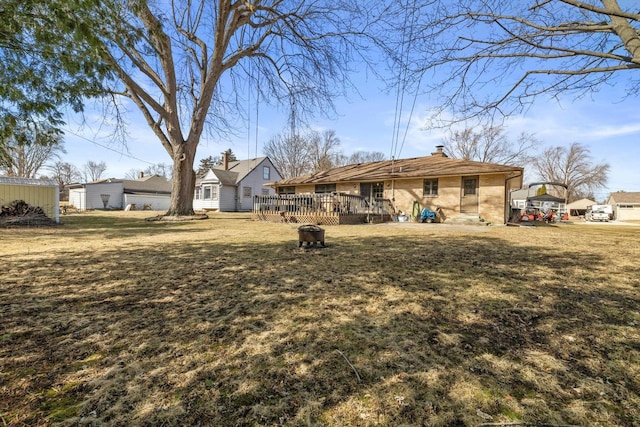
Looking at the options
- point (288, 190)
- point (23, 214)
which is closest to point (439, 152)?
point (288, 190)

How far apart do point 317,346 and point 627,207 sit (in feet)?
206

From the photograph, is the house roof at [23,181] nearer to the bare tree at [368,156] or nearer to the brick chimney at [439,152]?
the brick chimney at [439,152]

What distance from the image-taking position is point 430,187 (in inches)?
642

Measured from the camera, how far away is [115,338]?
219 cm

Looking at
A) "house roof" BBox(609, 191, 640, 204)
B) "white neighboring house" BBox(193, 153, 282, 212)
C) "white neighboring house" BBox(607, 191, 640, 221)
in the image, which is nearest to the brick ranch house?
"white neighboring house" BBox(193, 153, 282, 212)

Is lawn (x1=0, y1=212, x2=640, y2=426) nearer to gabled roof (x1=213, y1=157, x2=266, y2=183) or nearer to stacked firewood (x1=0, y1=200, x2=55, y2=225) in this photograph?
stacked firewood (x1=0, y1=200, x2=55, y2=225)

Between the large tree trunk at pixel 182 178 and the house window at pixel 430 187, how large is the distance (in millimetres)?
13313

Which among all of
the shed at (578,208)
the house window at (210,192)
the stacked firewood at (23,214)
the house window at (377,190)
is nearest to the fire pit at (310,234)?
the stacked firewood at (23,214)

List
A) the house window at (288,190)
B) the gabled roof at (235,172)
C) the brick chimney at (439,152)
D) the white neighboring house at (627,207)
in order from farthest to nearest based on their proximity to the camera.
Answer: the white neighboring house at (627,207)
the gabled roof at (235,172)
the house window at (288,190)
the brick chimney at (439,152)

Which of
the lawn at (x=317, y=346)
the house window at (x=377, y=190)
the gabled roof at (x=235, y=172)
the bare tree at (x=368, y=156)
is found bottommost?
the lawn at (x=317, y=346)

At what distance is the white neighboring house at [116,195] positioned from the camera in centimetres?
2994

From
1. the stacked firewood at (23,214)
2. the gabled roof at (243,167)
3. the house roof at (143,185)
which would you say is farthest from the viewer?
the house roof at (143,185)

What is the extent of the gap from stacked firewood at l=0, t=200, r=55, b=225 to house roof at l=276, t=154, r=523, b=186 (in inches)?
541

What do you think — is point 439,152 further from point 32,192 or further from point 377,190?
point 32,192
